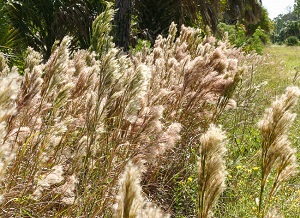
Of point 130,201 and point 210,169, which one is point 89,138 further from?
point 130,201

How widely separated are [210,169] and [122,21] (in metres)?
5.50

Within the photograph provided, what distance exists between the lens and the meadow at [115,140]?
3.17 ft

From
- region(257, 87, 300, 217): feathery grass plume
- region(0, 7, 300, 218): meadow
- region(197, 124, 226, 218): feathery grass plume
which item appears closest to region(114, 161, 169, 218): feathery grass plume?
region(0, 7, 300, 218): meadow

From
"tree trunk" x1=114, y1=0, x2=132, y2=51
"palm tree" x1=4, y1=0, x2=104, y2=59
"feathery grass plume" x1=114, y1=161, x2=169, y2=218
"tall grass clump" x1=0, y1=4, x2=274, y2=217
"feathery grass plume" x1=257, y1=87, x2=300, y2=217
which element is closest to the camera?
"feathery grass plume" x1=114, y1=161, x2=169, y2=218

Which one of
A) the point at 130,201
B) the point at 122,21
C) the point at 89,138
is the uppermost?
the point at 122,21

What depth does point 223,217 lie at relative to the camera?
2221 mm

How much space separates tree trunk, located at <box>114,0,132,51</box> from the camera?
20.0 feet

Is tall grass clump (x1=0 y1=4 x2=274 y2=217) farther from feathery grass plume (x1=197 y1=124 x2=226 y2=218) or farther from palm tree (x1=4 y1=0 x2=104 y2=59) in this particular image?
palm tree (x1=4 y1=0 x2=104 y2=59)

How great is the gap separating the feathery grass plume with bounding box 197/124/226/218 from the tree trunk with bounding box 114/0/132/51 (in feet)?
17.6

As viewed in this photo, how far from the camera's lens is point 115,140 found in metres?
1.69

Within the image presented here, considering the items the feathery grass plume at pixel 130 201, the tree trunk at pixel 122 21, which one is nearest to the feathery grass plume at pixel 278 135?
the feathery grass plume at pixel 130 201

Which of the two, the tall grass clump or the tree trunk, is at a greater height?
the tree trunk

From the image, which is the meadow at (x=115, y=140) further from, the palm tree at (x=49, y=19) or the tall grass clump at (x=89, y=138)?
the palm tree at (x=49, y=19)

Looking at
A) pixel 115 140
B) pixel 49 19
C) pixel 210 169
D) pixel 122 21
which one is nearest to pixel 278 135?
pixel 210 169
